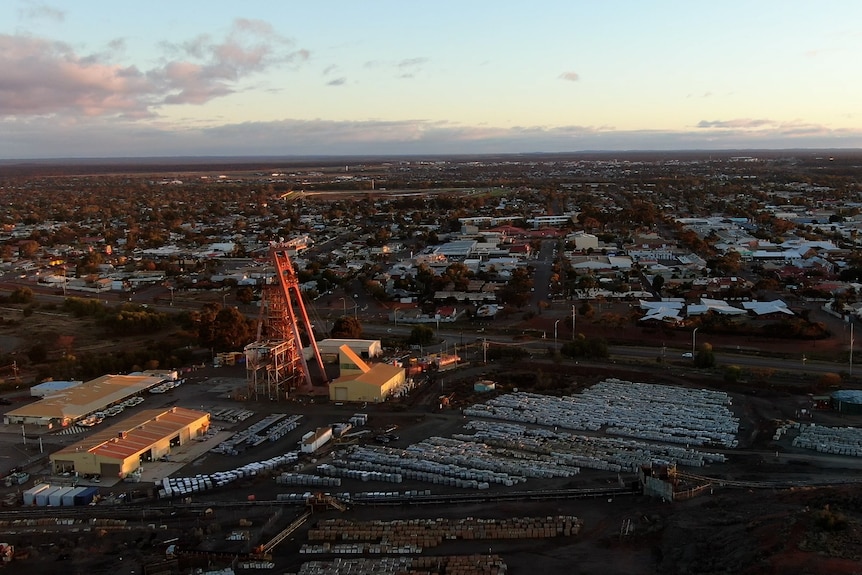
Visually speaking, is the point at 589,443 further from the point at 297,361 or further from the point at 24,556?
the point at 24,556

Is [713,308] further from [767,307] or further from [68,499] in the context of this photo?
[68,499]

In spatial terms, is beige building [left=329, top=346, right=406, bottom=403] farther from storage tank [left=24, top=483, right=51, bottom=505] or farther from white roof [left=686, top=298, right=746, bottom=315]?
white roof [left=686, top=298, right=746, bottom=315]

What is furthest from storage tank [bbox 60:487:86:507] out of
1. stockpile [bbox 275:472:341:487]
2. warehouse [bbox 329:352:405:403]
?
warehouse [bbox 329:352:405:403]

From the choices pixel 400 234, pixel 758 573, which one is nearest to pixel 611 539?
pixel 758 573

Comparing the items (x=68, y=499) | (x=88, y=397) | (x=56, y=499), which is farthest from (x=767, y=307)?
(x=56, y=499)

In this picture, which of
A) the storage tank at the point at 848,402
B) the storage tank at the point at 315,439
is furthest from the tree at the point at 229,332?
the storage tank at the point at 848,402
